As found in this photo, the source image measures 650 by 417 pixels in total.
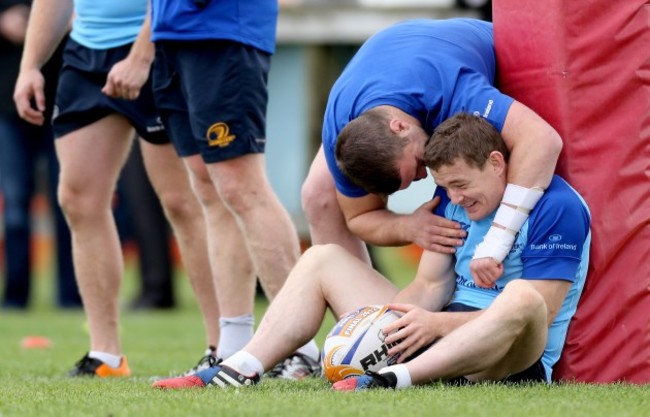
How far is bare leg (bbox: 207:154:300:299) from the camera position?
6.03 meters

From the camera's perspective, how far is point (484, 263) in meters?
5.10

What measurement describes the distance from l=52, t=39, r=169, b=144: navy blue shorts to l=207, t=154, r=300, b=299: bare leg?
0.59 m

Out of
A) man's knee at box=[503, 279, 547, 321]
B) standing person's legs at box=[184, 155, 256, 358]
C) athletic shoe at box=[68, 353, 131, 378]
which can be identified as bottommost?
athletic shoe at box=[68, 353, 131, 378]

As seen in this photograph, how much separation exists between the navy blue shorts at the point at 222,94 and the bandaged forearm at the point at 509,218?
1405 millimetres

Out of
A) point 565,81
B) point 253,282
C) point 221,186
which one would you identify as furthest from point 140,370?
point 565,81

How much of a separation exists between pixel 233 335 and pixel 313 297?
0.93 meters

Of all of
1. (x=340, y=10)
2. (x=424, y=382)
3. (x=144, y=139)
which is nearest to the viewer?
(x=424, y=382)

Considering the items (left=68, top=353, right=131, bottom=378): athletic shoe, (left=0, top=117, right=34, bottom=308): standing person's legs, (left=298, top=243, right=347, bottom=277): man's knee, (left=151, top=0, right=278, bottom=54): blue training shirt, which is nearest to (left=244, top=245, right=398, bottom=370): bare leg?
(left=298, top=243, right=347, bottom=277): man's knee

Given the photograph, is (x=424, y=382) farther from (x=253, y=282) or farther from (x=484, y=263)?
(x=253, y=282)

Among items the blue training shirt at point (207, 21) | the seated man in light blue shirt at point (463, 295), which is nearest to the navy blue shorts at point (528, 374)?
the seated man in light blue shirt at point (463, 295)

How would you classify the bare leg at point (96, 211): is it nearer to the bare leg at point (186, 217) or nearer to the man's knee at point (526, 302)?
the bare leg at point (186, 217)

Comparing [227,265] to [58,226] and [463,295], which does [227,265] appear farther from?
[58,226]

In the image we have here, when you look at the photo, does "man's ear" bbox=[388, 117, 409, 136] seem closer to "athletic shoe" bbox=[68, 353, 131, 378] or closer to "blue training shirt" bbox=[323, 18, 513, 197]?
"blue training shirt" bbox=[323, 18, 513, 197]

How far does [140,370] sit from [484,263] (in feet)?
7.66
